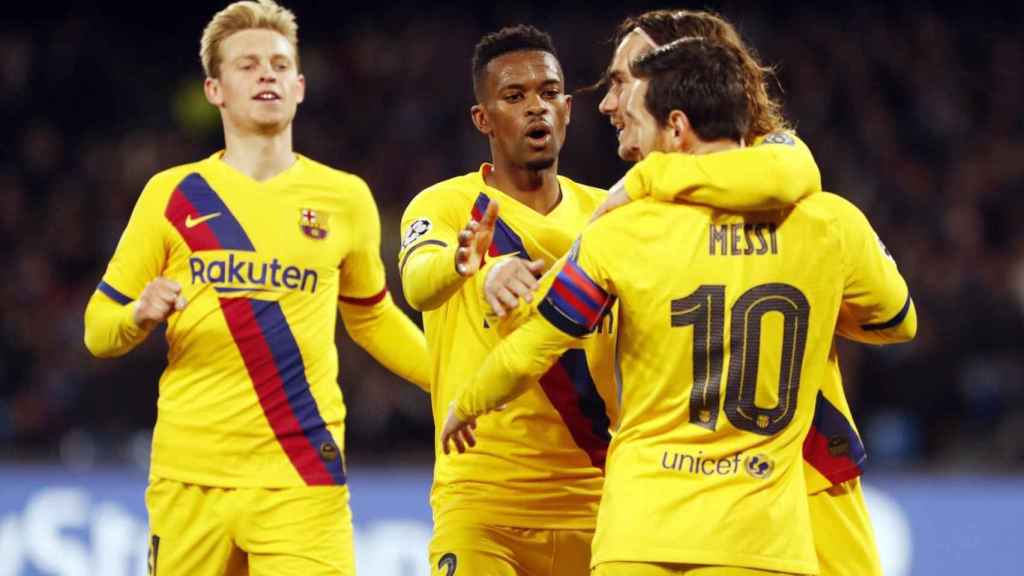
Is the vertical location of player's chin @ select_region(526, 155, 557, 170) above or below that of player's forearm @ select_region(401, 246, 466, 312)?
above

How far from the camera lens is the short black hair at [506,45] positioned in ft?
16.4

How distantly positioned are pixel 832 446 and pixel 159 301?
2068mm

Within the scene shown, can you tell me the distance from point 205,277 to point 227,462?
603 millimetres

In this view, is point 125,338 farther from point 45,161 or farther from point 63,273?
point 45,161

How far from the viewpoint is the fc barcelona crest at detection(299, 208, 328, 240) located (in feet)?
17.3

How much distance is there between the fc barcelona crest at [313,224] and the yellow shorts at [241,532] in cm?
84

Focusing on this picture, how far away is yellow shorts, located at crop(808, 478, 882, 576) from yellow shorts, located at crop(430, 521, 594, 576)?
2.49ft

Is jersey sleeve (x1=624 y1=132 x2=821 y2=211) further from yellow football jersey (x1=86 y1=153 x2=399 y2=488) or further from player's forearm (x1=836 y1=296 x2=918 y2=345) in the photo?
yellow football jersey (x1=86 y1=153 x2=399 y2=488)

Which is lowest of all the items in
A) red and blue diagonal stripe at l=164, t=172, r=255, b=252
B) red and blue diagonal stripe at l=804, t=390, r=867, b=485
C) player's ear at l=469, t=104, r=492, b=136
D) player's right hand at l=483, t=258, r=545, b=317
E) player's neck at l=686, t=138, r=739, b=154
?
red and blue diagonal stripe at l=804, t=390, r=867, b=485

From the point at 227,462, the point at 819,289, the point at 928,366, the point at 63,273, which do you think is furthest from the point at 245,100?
the point at 63,273

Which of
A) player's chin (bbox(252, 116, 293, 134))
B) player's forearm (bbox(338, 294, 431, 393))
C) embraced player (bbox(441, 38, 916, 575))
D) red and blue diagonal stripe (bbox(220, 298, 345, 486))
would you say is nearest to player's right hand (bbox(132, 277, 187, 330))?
red and blue diagonal stripe (bbox(220, 298, 345, 486))

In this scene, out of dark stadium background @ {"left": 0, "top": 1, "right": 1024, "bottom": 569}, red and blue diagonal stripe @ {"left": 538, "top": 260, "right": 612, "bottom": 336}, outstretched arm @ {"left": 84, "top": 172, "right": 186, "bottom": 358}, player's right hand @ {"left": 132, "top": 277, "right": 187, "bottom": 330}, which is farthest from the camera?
dark stadium background @ {"left": 0, "top": 1, "right": 1024, "bottom": 569}

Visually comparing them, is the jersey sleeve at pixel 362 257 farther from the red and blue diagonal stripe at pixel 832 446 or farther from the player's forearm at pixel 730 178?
the red and blue diagonal stripe at pixel 832 446

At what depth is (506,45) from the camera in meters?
4.99
